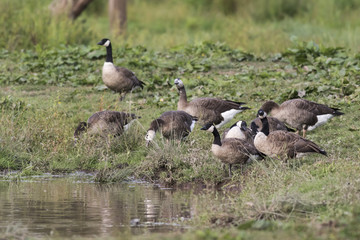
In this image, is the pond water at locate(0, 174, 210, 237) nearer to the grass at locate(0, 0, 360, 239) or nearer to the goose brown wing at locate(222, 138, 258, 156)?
the grass at locate(0, 0, 360, 239)

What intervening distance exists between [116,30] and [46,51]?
4335mm

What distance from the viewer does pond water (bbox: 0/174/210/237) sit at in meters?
7.77

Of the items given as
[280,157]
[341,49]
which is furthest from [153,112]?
[341,49]

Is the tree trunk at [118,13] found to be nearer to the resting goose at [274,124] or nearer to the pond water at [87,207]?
the resting goose at [274,124]

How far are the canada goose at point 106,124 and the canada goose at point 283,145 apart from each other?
9.84 feet

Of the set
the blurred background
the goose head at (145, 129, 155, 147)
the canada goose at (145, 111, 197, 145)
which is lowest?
the goose head at (145, 129, 155, 147)

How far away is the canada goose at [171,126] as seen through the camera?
41.1 ft

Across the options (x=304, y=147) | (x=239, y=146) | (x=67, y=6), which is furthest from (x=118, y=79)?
(x=67, y=6)

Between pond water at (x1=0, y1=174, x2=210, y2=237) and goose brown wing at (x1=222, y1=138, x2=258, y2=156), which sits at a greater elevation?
goose brown wing at (x1=222, y1=138, x2=258, y2=156)

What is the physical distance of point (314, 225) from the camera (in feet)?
22.8

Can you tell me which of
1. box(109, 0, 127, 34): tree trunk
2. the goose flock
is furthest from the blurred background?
the goose flock

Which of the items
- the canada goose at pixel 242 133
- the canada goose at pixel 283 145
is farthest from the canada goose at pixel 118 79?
the canada goose at pixel 283 145

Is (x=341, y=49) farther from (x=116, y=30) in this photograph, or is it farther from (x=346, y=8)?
(x=346, y=8)

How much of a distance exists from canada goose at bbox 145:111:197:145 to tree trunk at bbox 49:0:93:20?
37.7ft
